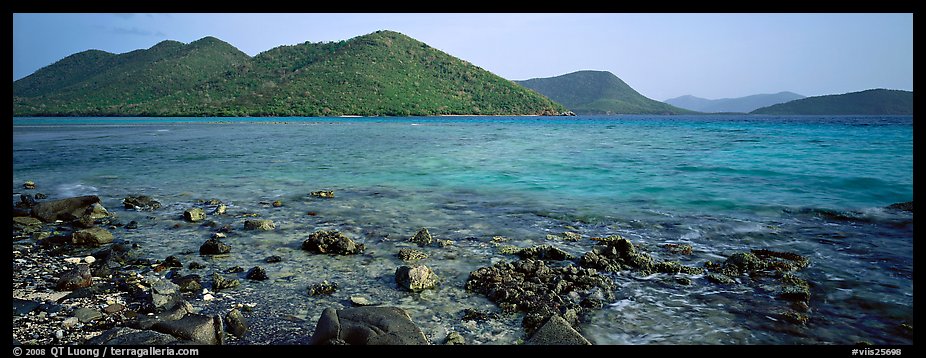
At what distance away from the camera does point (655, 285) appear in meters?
6.25

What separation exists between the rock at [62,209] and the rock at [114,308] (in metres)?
6.55

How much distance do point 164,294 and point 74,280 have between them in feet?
4.78

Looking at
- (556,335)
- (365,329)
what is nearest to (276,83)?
(365,329)

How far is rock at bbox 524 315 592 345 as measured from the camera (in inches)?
171

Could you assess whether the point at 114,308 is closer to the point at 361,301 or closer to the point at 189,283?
the point at 189,283

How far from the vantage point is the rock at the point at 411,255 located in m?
7.33

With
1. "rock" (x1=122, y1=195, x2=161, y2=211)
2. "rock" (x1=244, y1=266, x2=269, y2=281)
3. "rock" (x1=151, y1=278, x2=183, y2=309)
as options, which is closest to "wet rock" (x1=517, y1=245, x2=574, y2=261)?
"rock" (x1=244, y1=266, x2=269, y2=281)

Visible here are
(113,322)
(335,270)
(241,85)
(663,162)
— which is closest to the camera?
(113,322)

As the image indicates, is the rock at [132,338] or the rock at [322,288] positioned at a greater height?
the rock at [132,338]

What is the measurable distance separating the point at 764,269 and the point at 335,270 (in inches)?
259

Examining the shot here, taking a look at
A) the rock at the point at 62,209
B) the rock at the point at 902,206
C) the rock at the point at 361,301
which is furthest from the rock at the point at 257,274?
the rock at the point at 902,206

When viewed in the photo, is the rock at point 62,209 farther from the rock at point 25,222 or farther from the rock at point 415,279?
the rock at point 415,279

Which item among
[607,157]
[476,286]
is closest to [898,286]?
[476,286]
